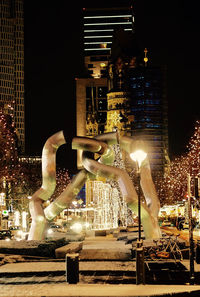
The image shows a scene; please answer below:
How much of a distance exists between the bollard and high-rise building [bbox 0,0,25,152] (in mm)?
156101

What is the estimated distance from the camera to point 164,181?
12338 cm

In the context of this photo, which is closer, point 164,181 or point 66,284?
point 66,284

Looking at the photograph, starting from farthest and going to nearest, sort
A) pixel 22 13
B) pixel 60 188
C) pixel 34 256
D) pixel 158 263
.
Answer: pixel 22 13 < pixel 60 188 < pixel 34 256 < pixel 158 263

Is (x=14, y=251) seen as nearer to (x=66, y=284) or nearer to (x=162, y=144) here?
(x=66, y=284)

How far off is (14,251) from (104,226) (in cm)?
2617

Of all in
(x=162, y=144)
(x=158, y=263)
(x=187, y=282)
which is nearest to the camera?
(x=187, y=282)

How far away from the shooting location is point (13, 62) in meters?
181

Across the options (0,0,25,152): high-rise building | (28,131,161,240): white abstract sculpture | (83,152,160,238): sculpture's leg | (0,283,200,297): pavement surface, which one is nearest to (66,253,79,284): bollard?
(0,283,200,297): pavement surface

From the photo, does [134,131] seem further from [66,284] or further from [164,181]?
[66,284]

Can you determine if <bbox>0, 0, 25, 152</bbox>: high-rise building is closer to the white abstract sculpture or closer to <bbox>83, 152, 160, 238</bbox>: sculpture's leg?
the white abstract sculpture

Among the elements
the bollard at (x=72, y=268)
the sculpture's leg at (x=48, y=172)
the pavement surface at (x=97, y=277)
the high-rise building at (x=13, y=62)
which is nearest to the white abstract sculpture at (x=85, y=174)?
the sculpture's leg at (x=48, y=172)

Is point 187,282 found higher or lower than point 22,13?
lower

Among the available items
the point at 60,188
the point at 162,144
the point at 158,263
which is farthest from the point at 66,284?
the point at 162,144

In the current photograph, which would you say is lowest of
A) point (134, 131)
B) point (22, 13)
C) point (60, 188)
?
point (60, 188)
